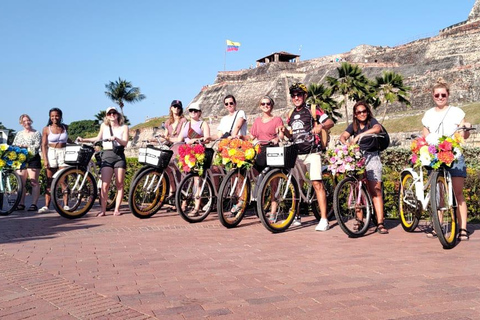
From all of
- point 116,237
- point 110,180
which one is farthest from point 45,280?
point 110,180

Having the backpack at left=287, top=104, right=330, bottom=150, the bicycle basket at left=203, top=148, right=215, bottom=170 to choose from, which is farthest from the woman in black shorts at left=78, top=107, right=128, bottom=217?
the backpack at left=287, top=104, right=330, bottom=150

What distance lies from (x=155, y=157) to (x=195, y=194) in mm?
879

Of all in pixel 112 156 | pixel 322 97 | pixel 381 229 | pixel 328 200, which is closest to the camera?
pixel 381 229

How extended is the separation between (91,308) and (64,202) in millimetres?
5072

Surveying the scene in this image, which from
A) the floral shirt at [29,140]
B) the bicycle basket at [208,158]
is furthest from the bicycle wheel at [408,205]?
the floral shirt at [29,140]

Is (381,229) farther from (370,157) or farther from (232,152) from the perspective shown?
(232,152)

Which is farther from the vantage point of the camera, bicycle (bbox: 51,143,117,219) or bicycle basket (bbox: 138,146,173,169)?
bicycle (bbox: 51,143,117,219)

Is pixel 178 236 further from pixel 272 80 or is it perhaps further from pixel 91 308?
pixel 272 80

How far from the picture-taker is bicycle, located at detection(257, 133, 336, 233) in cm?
640

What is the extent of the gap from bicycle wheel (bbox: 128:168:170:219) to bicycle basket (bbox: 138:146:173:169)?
16cm

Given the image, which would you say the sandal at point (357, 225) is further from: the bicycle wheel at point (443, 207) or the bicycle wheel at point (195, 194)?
the bicycle wheel at point (195, 194)

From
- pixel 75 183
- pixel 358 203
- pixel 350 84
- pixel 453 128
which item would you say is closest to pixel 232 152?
pixel 358 203

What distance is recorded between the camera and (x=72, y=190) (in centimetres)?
805

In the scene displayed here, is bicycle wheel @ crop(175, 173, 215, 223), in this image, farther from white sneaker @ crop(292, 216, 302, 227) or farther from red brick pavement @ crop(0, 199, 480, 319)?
white sneaker @ crop(292, 216, 302, 227)
